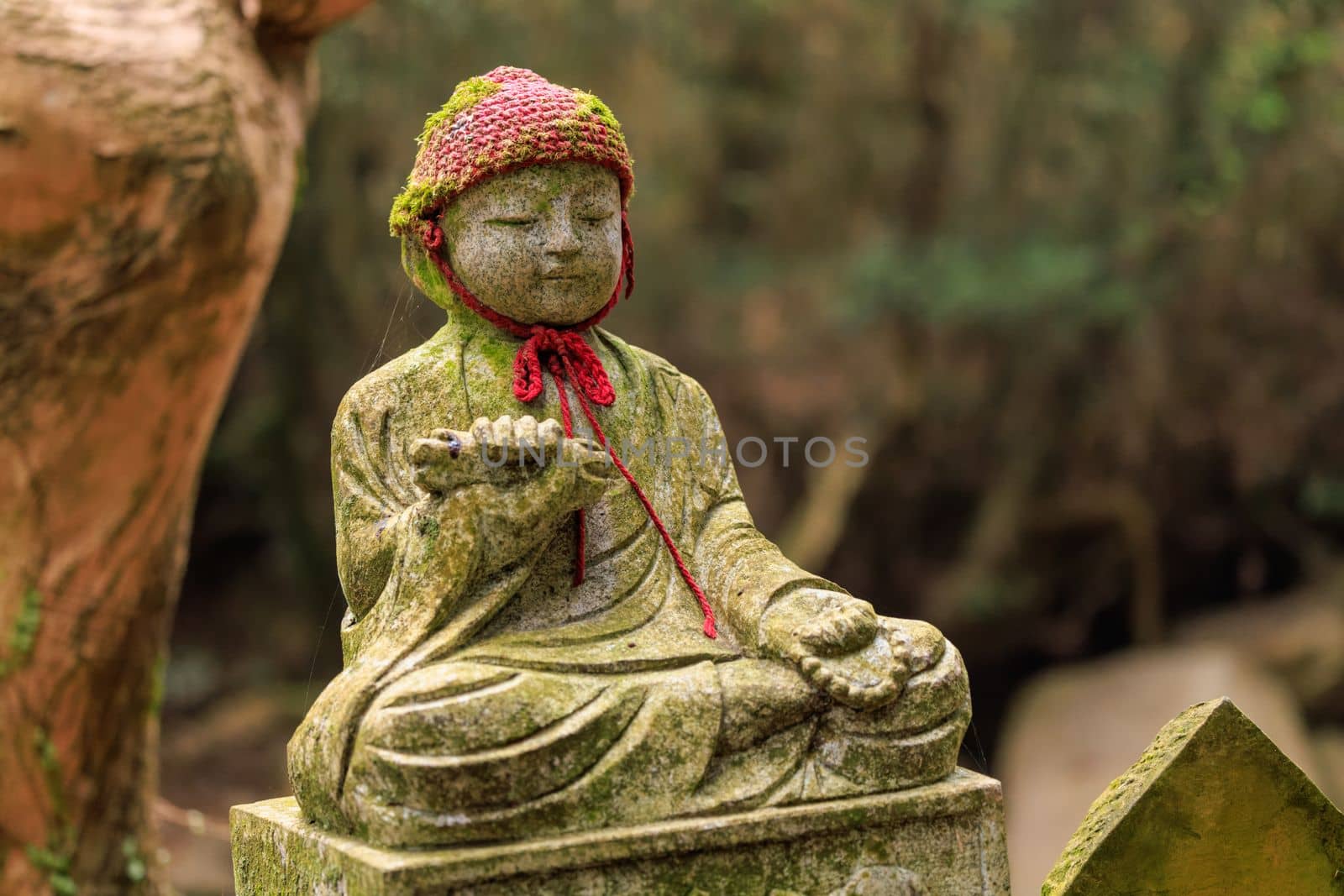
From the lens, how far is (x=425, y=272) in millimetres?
3807

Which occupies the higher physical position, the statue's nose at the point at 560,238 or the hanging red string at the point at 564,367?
the statue's nose at the point at 560,238

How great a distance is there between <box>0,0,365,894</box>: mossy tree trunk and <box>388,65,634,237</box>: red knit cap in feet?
5.13

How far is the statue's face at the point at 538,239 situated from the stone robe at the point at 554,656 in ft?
0.50

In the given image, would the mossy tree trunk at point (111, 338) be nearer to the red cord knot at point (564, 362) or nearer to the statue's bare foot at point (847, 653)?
the red cord knot at point (564, 362)

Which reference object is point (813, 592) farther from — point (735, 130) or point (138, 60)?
point (735, 130)

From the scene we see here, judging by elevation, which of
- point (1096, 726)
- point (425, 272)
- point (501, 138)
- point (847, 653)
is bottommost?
point (1096, 726)

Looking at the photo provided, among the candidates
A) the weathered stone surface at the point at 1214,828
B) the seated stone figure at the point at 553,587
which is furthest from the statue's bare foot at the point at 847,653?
the weathered stone surface at the point at 1214,828

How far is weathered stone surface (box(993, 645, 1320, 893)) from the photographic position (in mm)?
8273

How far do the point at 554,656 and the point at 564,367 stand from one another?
74cm

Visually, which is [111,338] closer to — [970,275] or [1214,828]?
[1214,828]

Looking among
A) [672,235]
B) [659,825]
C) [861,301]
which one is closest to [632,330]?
[672,235]

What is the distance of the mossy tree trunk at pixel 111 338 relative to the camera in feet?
15.7

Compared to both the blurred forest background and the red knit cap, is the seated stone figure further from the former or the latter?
the blurred forest background

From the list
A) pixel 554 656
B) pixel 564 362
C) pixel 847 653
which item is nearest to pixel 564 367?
pixel 564 362
